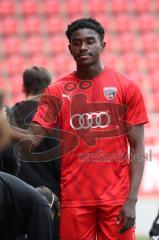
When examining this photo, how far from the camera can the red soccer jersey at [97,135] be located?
4316 mm

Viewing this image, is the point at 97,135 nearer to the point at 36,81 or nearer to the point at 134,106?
the point at 134,106

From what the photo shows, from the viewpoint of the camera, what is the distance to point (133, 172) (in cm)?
432

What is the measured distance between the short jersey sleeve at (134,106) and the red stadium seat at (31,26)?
499 inches

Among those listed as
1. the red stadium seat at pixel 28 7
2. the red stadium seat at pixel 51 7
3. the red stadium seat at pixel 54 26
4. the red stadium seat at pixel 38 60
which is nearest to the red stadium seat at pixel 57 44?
the red stadium seat at pixel 54 26

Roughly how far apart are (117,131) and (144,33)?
1298cm

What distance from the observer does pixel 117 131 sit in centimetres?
434

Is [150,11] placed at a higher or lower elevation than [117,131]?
higher

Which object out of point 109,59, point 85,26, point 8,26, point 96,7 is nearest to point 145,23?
point 96,7

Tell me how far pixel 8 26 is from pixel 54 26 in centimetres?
105

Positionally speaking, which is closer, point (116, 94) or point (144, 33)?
point (116, 94)

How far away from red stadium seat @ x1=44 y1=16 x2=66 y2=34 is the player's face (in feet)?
40.9

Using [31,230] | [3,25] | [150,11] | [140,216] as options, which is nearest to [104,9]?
[150,11]

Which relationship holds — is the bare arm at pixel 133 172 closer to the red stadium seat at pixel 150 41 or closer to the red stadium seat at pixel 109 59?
the red stadium seat at pixel 109 59

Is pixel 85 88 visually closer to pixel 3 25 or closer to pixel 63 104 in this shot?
pixel 63 104
